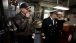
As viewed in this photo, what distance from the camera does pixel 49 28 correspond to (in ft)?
11.6

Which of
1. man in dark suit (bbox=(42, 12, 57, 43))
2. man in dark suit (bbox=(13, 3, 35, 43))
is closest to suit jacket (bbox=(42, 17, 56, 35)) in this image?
man in dark suit (bbox=(42, 12, 57, 43))

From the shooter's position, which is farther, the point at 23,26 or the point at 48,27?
the point at 48,27

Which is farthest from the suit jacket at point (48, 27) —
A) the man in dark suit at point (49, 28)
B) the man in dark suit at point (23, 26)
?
the man in dark suit at point (23, 26)

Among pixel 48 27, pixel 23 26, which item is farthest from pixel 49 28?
pixel 23 26

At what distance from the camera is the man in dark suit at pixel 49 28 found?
139 inches

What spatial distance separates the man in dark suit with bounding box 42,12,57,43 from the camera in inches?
139

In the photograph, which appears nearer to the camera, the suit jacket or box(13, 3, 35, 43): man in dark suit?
box(13, 3, 35, 43): man in dark suit

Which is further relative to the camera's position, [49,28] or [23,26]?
[49,28]

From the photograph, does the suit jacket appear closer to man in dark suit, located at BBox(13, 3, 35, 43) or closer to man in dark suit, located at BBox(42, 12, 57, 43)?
man in dark suit, located at BBox(42, 12, 57, 43)

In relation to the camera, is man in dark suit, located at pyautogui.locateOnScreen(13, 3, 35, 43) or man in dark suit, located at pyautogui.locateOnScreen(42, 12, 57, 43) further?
man in dark suit, located at pyautogui.locateOnScreen(42, 12, 57, 43)

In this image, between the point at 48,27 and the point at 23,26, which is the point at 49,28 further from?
the point at 23,26

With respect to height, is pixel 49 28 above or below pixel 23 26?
below

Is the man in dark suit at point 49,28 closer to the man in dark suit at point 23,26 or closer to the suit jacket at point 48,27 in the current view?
the suit jacket at point 48,27

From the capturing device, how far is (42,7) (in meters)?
4.29
